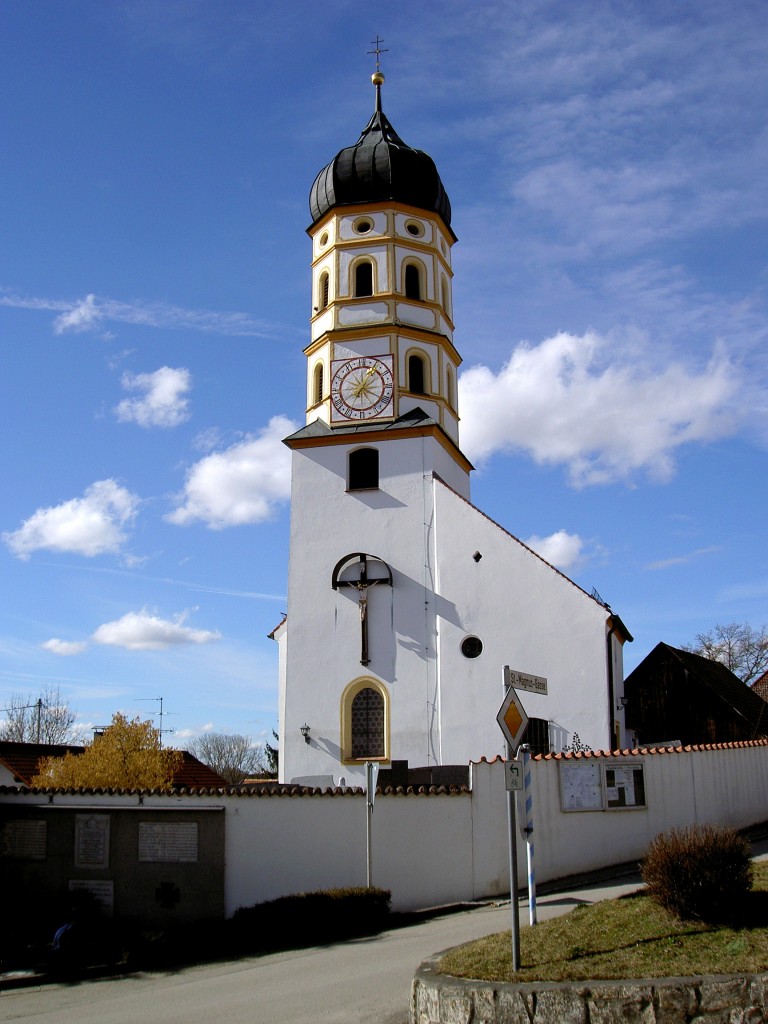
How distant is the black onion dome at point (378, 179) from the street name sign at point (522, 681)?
20.7 metres

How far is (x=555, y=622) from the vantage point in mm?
24281

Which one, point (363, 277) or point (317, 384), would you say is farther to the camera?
point (363, 277)

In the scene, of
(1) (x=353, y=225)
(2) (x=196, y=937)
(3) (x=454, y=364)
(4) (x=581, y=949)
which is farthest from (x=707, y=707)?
(4) (x=581, y=949)

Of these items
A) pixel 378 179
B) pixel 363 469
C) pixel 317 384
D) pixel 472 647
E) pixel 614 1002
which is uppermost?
pixel 378 179

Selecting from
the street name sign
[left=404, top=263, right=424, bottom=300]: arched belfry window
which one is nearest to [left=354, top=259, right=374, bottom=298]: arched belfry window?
[left=404, top=263, right=424, bottom=300]: arched belfry window

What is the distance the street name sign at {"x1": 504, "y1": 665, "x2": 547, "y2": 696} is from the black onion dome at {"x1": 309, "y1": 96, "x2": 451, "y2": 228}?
20710 millimetres

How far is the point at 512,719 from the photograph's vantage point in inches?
419

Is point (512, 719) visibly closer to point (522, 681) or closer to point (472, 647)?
point (522, 681)

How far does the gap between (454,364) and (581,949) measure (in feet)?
72.9

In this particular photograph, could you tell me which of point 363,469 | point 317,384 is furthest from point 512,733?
point 317,384

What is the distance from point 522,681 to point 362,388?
17595 millimetres

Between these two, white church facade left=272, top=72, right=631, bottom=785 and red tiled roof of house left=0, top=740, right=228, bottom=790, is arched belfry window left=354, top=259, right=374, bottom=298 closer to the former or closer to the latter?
white church facade left=272, top=72, right=631, bottom=785

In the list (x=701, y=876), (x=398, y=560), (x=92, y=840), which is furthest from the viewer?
(x=398, y=560)

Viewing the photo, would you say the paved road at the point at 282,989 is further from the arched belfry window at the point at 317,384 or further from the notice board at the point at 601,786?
the arched belfry window at the point at 317,384
